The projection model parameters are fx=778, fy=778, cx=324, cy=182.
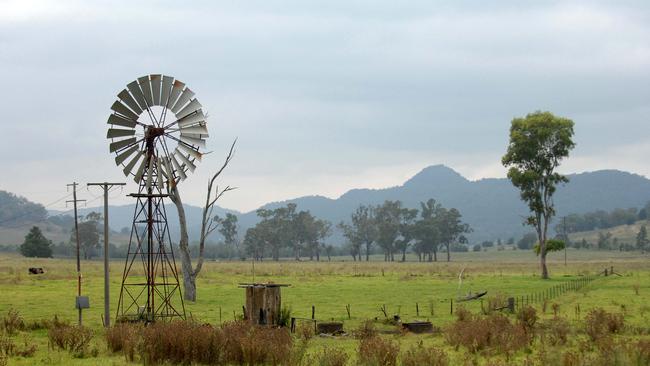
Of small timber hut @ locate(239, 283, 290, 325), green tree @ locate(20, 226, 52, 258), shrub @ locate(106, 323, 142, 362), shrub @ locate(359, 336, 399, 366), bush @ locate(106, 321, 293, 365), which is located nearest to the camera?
shrub @ locate(359, 336, 399, 366)

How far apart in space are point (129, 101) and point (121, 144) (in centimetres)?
219

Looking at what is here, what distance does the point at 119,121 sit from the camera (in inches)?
1487

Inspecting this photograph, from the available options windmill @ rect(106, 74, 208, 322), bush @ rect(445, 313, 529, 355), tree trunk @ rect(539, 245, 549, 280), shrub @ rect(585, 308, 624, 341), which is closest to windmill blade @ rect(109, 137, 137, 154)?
windmill @ rect(106, 74, 208, 322)

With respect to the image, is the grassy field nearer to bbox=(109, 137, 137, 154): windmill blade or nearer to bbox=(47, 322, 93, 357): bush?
bbox=(47, 322, 93, 357): bush

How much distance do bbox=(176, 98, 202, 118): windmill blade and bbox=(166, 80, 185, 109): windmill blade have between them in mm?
637

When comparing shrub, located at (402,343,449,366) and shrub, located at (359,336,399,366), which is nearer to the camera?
shrub, located at (402,343,449,366)

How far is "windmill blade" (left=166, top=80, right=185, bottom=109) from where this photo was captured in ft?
131

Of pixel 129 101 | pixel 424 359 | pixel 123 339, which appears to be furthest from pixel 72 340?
pixel 129 101

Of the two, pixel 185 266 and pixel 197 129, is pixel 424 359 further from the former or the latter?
pixel 185 266

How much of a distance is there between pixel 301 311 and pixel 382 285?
2463 cm

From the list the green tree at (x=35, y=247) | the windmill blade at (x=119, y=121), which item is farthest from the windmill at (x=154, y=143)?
the green tree at (x=35, y=247)

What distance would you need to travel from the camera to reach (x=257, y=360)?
2038 centimetres

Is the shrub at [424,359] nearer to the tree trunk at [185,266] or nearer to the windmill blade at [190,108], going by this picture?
the windmill blade at [190,108]

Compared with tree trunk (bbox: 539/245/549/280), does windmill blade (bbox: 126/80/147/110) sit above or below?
above
